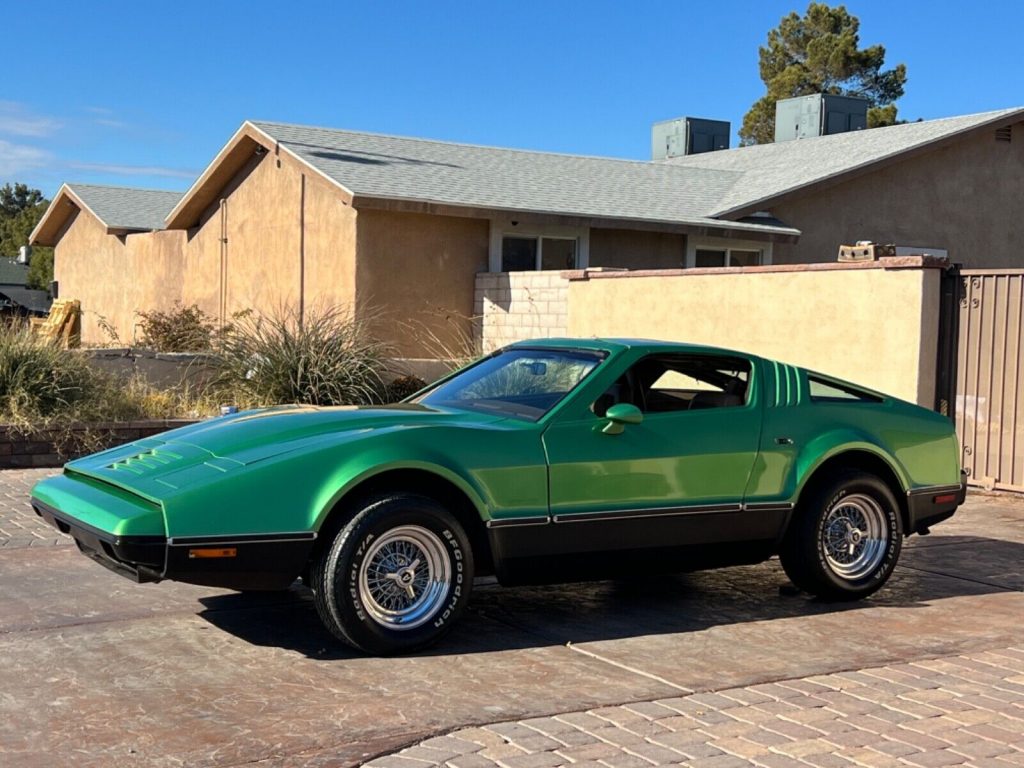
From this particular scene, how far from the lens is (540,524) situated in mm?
6359

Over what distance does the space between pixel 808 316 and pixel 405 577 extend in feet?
26.2

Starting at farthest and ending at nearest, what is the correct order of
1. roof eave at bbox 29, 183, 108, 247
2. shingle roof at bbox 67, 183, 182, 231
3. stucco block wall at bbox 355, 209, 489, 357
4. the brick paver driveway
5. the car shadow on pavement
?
roof eave at bbox 29, 183, 108, 247 → shingle roof at bbox 67, 183, 182, 231 → stucco block wall at bbox 355, 209, 489, 357 → the car shadow on pavement → the brick paver driveway

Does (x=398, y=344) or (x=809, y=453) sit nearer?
(x=809, y=453)

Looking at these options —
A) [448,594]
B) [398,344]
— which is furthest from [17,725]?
[398,344]

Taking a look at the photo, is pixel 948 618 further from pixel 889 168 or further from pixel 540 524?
pixel 889 168

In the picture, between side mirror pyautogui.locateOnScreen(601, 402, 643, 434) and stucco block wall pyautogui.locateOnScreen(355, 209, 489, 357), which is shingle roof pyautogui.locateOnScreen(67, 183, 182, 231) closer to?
stucco block wall pyautogui.locateOnScreen(355, 209, 489, 357)

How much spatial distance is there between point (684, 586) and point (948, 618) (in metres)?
1.59

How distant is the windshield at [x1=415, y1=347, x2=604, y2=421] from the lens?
6820 millimetres

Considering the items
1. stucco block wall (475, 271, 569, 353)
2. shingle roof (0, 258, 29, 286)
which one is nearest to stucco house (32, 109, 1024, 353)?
stucco block wall (475, 271, 569, 353)

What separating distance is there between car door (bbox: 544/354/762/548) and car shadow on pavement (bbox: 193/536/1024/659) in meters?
0.49

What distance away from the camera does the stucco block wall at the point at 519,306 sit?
1733 centimetres

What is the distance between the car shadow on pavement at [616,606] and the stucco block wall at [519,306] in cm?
896

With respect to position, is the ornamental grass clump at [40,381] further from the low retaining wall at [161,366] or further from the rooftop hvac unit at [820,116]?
the rooftop hvac unit at [820,116]

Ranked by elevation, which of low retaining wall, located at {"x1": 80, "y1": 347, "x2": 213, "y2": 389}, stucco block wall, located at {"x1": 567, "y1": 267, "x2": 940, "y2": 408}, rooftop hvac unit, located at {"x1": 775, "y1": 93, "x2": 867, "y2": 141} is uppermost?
rooftop hvac unit, located at {"x1": 775, "y1": 93, "x2": 867, "y2": 141}
